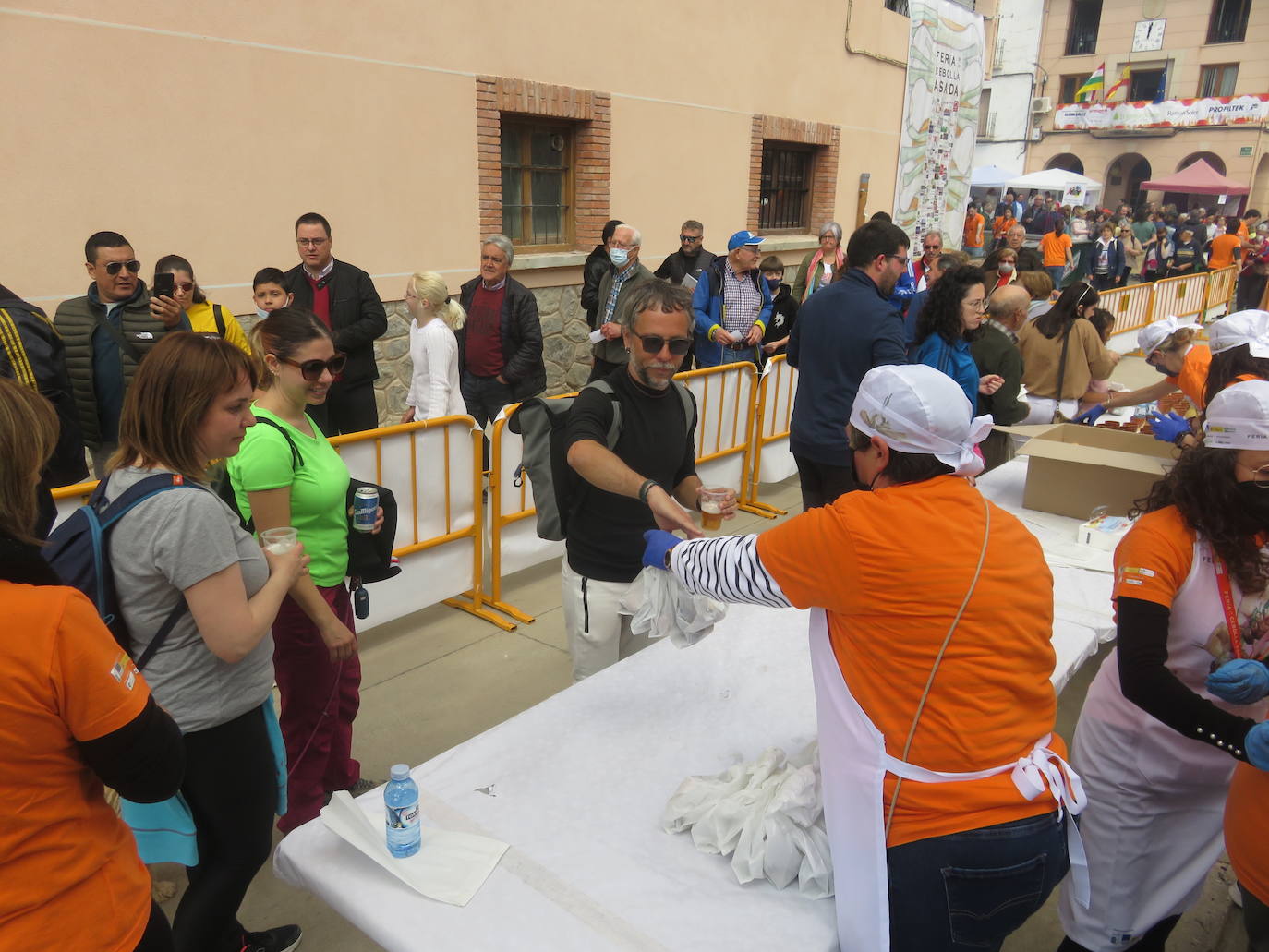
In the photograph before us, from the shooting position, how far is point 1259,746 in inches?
74.0

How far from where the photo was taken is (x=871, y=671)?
173cm

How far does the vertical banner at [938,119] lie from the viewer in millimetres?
14930

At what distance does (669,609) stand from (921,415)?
1.00m

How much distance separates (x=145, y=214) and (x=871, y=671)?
6.30 metres

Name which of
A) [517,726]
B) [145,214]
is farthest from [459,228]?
[517,726]

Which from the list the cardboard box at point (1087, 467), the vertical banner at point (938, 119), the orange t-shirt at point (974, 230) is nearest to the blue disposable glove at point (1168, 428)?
the cardboard box at point (1087, 467)

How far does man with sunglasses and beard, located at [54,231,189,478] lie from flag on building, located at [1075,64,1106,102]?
42.6m

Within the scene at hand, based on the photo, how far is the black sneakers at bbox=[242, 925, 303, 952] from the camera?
8.42 ft

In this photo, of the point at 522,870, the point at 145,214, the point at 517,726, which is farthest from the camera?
the point at 145,214

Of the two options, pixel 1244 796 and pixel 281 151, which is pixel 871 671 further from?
pixel 281 151

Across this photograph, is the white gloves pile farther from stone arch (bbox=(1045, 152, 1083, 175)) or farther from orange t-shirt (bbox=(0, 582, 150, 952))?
→ stone arch (bbox=(1045, 152, 1083, 175))

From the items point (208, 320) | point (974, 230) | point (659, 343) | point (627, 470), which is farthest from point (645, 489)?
point (974, 230)

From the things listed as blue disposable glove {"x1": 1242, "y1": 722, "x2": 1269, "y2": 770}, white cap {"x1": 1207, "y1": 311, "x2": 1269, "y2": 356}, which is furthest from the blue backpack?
white cap {"x1": 1207, "y1": 311, "x2": 1269, "y2": 356}

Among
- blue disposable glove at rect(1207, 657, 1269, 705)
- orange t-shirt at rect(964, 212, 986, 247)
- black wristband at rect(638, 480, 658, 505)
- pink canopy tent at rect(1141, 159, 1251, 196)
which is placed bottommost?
blue disposable glove at rect(1207, 657, 1269, 705)
